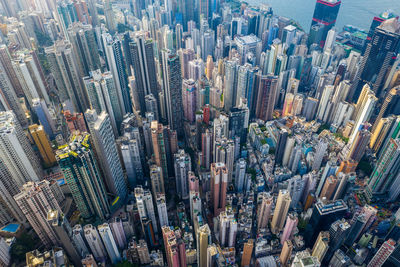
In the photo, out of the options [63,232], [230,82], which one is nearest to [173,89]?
[230,82]

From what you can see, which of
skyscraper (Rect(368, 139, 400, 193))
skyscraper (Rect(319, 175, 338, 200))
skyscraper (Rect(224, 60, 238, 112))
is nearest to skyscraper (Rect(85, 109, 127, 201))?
skyscraper (Rect(224, 60, 238, 112))

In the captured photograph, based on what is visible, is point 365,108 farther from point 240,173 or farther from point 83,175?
point 83,175

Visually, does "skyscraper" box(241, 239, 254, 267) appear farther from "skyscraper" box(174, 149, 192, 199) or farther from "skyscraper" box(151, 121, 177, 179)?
"skyscraper" box(151, 121, 177, 179)

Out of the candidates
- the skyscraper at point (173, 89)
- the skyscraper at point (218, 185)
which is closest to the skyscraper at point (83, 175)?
the skyscraper at point (218, 185)

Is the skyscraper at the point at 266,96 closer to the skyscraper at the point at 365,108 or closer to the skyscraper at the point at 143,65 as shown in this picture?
the skyscraper at the point at 365,108

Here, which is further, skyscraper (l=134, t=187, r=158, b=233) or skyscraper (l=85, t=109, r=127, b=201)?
skyscraper (l=85, t=109, r=127, b=201)

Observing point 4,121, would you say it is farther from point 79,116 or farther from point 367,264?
point 367,264
